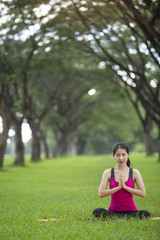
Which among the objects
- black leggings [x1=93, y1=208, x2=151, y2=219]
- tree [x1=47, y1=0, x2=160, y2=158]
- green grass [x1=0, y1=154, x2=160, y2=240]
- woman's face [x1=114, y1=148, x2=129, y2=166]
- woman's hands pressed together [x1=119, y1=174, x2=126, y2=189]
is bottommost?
green grass [x1=0, y1=154, x2=160, y2=240]

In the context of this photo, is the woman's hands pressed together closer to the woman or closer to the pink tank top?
the woman

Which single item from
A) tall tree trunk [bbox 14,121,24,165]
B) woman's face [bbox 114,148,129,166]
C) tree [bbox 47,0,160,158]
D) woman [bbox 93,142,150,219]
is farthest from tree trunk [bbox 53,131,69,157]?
woman's face [bbox 114,148,129,166]

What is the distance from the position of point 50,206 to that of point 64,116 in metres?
33.4

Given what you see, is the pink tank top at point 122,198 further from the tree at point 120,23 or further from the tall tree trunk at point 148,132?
the tall tree trunk at point 148,132

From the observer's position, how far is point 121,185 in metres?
6.07

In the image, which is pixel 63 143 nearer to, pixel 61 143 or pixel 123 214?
pixel 61 143

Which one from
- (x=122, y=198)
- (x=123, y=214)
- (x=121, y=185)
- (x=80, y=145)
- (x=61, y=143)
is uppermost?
(x=80, y=145)

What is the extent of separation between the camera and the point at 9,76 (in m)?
21.5

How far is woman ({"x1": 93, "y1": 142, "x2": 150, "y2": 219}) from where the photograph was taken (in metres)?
6.16

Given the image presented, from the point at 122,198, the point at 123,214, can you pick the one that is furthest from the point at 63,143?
the point at 122,198

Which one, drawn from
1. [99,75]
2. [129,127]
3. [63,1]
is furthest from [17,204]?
[129,127]

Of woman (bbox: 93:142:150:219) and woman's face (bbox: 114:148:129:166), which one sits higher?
woman's face (bbox: 114:148:129:166)

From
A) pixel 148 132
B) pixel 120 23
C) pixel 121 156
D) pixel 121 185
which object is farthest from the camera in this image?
pixel 148 132

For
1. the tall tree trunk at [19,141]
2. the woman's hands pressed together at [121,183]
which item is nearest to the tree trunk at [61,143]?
the tall tree trunk at [19,141]
